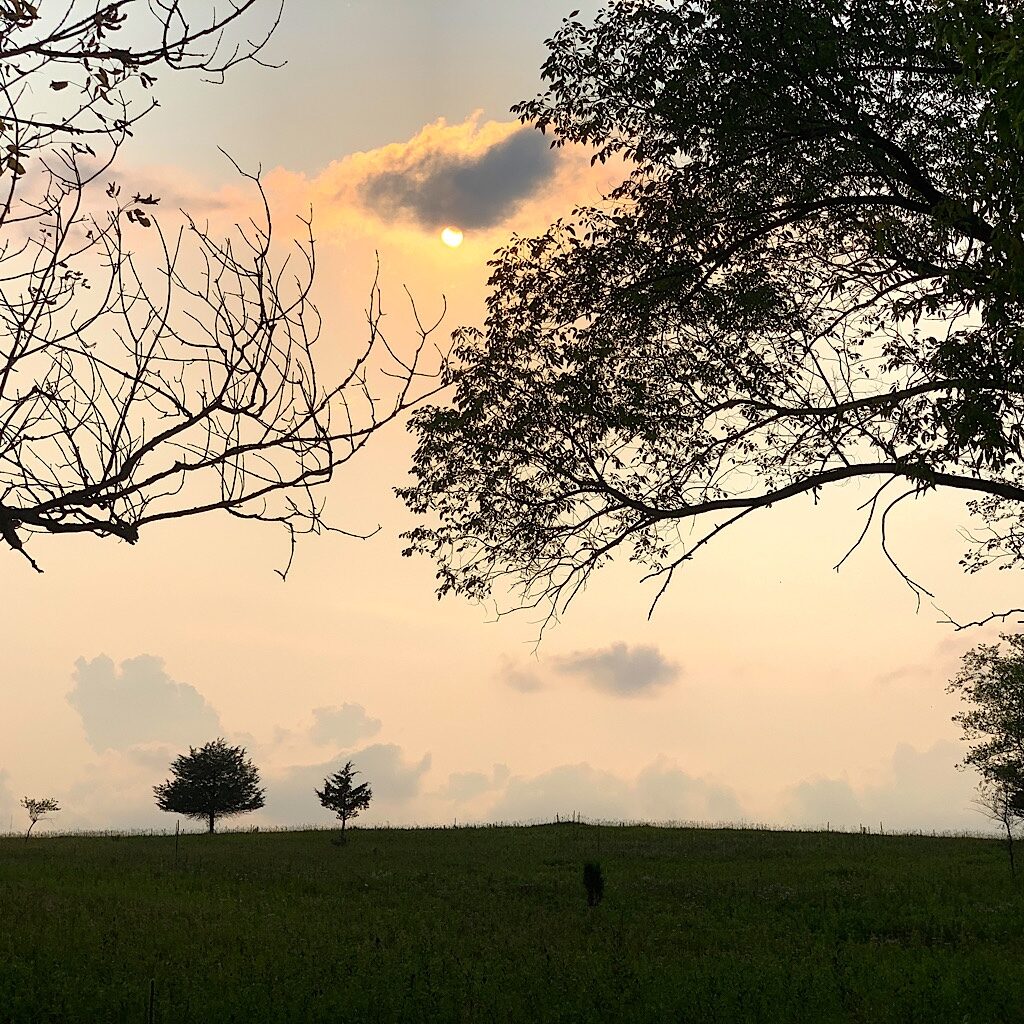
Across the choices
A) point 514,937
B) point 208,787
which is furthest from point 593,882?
point 208,787

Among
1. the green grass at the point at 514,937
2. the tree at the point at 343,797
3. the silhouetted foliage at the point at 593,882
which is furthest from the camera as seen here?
the tree at the point at 343,797

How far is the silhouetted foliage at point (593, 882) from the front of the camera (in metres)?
24.2

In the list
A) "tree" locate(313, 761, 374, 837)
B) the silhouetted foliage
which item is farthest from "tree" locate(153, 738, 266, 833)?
the silhouetted foliage

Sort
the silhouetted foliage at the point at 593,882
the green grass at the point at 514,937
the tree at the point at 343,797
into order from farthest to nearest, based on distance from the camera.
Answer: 1. the tree at the point at 343,797
2. the silhouetted foliage at the point at 593,882
3. the green grass at the point at 514,937

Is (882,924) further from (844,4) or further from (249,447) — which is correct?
(249,447)

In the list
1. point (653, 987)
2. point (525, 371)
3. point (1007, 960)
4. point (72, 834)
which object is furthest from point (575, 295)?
point (72, 834)

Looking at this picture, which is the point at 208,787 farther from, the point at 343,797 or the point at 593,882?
the point at 593,882

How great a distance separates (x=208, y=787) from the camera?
195 ft

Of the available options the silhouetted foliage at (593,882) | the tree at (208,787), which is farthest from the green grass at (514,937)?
the tree at (208,787)

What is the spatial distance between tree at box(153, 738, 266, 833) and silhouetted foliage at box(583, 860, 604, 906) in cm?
4030

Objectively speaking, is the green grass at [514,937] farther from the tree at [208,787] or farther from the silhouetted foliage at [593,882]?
the tree at [208,787]

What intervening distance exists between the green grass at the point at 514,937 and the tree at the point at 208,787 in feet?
76.9

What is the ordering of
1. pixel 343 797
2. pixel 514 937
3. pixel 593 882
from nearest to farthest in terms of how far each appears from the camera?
pixel 514 937
pixel 593 882
pixel 343 797

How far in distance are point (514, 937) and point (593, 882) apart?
4784 millimetres
